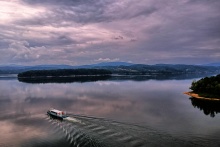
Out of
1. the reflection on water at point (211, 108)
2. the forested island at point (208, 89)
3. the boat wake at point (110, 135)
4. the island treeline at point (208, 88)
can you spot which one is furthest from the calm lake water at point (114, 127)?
the island treeline at point (208, 88)

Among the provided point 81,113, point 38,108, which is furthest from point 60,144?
point 38,108

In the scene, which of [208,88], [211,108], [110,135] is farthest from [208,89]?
[110,135]

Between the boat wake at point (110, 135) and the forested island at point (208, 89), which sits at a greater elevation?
the forested island at point (208, 89)

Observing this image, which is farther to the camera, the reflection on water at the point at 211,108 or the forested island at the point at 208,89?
the forested island at the point at 208,89

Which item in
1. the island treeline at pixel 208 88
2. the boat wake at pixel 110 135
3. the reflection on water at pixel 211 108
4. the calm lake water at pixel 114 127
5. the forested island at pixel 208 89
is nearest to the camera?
the boat wake at pixel 110 135

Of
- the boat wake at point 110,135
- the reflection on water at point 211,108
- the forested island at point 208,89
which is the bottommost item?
the boat wake at point 110,135

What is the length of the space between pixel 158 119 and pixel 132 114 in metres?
7.81

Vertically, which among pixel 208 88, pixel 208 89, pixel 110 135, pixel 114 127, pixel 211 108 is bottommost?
pixel 110 135

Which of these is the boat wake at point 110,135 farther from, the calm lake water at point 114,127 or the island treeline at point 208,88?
the island treeline at point 208,88

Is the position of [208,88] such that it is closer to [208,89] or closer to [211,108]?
[208,89]

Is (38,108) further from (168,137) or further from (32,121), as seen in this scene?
(168,137)

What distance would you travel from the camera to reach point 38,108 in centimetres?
6850

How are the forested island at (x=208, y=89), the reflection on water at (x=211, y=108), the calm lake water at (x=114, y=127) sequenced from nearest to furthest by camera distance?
the calm lake water at (x=114, y=127), the reflection on water at (x=211, y=108), the forested island at (x=208, y=89)

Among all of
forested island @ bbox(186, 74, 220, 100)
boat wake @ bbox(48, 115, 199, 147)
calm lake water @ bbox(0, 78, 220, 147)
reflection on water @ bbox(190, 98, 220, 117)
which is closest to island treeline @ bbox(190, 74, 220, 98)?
forested island @ bbox(186, 74, 220, 100)
